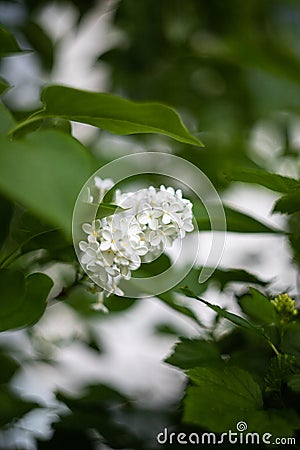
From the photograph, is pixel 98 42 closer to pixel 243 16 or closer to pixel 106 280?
pixel 243 16

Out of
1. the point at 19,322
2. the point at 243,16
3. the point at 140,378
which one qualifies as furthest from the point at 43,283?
the point at 243,16

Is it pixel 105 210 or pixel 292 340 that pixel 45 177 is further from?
pixel 292 340

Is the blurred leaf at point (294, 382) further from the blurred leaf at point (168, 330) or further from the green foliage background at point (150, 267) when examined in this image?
the blurred leaf at point (168, 330)

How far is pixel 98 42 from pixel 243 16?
25 cm

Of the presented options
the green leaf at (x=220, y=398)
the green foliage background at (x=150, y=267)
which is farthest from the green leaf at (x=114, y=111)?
the green leaf at (x=220, y=398)

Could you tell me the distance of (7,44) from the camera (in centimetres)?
39

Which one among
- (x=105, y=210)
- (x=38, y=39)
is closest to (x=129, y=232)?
(x=105, y=210)

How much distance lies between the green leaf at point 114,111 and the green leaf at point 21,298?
3.6 inches

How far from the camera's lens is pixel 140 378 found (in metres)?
0.75

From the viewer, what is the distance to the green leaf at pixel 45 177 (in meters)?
0.23

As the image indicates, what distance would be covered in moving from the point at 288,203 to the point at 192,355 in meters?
0.10

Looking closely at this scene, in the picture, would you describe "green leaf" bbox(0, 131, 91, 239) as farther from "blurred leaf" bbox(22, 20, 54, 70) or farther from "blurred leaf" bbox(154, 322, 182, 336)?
"blurred leaf" bbox(22, 20, 54, 70)

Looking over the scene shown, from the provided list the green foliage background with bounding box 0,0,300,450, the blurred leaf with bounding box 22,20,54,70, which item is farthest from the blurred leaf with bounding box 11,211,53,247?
the blurred leaf with bounding box 22,20,54,70

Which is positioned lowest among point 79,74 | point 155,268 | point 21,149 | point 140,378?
point 140,378
